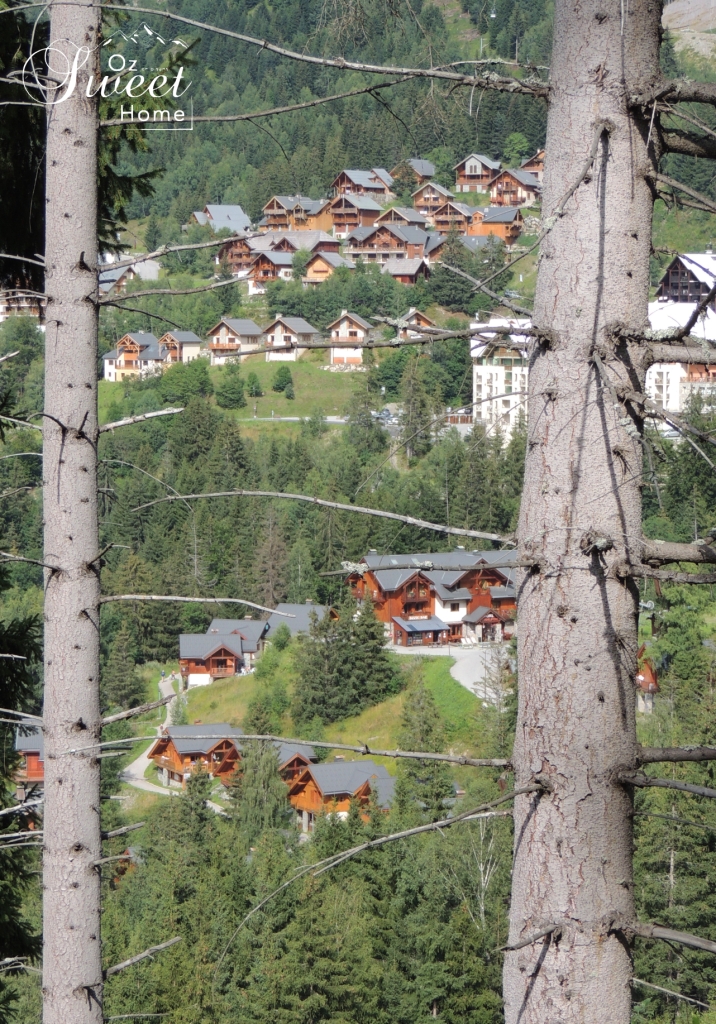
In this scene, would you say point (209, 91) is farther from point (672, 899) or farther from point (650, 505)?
point (672, 899)

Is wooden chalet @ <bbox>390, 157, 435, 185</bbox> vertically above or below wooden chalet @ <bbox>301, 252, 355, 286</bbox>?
above

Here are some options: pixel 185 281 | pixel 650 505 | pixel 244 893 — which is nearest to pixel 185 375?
pixel 185 281

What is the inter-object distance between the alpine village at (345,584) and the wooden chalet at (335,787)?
0.36 feet

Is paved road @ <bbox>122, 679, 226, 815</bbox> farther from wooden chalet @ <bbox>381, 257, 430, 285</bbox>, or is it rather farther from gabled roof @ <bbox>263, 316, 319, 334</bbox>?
wooden chalet @ <bbox>381, 257, 430, 285</bbox>

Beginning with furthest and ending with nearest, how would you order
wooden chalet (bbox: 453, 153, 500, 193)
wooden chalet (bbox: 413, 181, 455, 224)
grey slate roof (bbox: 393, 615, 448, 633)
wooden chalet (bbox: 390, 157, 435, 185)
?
1. wooden chalet (bbox: 453, 153, 500, 193)
2. wooden chalet (bbox: 390, 157, 435, 185)
3. wooden chalet (bbox: 413, 181, 455, 224)
4. grey slate roof (bbox: 393, 615, 448, 633)

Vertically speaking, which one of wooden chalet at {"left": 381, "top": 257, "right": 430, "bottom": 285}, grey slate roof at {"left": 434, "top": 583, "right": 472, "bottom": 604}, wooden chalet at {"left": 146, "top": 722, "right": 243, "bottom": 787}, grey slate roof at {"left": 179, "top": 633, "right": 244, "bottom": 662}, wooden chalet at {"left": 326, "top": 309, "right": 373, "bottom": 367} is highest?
wooden chalet at {"left": 381, "top": 257, "right": 430, "bottom": 285}

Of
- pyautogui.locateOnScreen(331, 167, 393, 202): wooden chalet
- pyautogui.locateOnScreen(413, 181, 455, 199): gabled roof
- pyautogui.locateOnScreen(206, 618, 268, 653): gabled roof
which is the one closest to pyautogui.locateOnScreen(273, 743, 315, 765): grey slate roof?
pyautogui.locateOnScreen(206, 618, 268, 653): gabled roof

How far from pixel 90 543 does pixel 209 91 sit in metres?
121

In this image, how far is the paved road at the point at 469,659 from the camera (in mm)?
34438

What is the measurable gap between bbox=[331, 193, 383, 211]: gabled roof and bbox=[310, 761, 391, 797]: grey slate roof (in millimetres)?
58227

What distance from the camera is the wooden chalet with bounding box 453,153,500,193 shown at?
294 ft

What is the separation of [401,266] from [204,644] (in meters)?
42.8

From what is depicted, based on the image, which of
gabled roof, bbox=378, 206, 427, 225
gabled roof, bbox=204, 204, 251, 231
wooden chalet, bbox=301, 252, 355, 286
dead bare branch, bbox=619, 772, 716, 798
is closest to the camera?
dead bare branch, bbox=619, 772, 716, 798

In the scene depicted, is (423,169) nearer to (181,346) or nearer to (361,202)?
(361,202)
